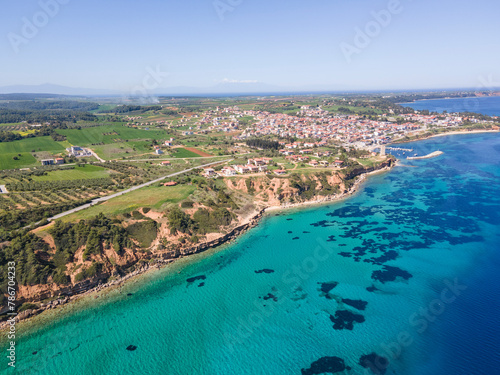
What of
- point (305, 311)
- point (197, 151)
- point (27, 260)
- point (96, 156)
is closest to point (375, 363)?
point (305, 311)

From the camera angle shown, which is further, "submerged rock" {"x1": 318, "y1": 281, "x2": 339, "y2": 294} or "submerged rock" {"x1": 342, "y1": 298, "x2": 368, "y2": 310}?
"submerged rock" {"x1": 318, "y1": 281, "x2": 339, "y2": 294}

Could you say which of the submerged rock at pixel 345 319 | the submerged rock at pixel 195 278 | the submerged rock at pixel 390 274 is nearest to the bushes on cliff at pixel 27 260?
the submerged rock at pixel 195 278

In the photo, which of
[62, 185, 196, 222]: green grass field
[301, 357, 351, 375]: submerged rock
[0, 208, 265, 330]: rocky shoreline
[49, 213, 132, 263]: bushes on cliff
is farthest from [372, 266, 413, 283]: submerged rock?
[62, 185, 196, 222]: green grass field

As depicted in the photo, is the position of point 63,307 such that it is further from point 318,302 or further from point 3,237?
point 318,302

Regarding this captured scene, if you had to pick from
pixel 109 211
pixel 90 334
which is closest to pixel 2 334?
pixel 90 334

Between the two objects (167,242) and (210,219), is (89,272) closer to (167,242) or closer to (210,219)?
(167,242)

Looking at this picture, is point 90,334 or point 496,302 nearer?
point 90,334

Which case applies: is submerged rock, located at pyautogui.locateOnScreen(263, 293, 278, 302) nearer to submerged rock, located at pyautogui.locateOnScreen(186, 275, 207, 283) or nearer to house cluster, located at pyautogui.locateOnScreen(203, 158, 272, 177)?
submerged rock, located at pyautogui.locateOnScreen(186, 275, 207, 283)
